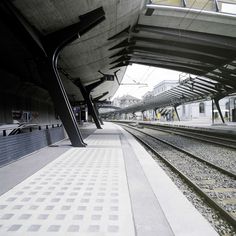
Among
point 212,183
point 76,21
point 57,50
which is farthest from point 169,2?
point 212,183

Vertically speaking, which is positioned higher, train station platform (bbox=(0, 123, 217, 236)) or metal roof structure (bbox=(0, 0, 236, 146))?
metal roof structure (bbox=(0, 0, 236, 146))

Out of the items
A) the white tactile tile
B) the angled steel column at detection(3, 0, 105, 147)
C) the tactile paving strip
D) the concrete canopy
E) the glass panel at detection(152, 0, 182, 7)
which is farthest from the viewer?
the glass panel at detection(152, 0, 182, 7)

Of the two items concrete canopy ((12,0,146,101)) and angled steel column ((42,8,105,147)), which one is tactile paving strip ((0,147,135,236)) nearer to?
angled steel column ((42,8,105,147))

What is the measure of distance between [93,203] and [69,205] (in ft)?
1.40

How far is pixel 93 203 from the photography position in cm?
511

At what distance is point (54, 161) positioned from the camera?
9.78 meters

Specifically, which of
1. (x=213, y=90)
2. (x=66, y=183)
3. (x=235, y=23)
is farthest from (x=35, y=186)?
(x=213, y=90)

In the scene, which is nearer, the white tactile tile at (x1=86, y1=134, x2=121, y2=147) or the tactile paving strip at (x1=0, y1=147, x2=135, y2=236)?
the tactile paving strip at (x1=0, y1=147, x2=135, y2=236)

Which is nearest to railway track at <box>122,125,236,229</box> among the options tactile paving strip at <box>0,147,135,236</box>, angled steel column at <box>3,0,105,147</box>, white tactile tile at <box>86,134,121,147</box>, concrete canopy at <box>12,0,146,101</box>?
tactile paving strip at <box>0,147,135,236</box>

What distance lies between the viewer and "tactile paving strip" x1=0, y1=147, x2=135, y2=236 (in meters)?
3.97

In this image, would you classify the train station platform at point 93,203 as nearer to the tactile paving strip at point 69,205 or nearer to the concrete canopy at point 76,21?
the tactile paving strip at point 69,205

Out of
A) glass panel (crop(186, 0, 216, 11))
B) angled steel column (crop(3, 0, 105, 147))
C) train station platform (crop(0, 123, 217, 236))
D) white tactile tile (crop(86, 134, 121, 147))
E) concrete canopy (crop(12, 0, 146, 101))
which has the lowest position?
train station platform (crop(0, 123, 217, 236))

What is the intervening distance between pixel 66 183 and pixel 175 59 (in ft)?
77.6

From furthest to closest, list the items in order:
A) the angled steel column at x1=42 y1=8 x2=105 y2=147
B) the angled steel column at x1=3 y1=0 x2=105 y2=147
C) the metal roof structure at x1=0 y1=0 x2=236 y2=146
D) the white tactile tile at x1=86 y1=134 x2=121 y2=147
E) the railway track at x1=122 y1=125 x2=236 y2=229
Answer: the white tactile tile at x1=86 y1=134 x2=121 y2=147
the angled steel column at x1=42 y1=8 x2=105 y2=147
the angled steel column at x1=3 y1=0 x2=105 y2=147
the metal roof structure at x1=0 y1=0 x2=236 y2=146
the railway track at x1=122 y1=125 x2=236 y2=229
